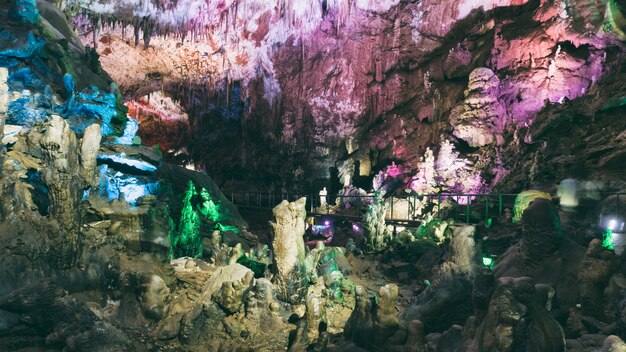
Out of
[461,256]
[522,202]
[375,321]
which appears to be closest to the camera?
[375,321]

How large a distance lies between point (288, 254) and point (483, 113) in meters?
14.4

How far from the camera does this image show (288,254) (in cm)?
846

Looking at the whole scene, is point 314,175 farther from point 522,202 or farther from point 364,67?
point 522,202

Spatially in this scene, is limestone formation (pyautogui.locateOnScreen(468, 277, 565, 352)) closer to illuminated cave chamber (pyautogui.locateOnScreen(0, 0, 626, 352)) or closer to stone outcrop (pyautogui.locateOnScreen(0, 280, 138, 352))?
illuminated cave chamber (pyautogui.locateOnScreen(0, 0, 626, 352))

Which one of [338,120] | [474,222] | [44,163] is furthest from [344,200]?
[44,163]

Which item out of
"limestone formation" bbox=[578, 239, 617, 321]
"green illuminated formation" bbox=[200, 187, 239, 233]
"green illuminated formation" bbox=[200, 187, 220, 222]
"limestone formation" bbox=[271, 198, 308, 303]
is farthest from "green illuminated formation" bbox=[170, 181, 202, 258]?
"limestone formation" bbox=[578, 239, 617, 321]

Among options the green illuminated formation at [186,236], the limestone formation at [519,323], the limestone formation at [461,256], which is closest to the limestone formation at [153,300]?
the green illuminated formation at [186,236]

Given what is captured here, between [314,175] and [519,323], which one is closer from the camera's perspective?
[519,323]

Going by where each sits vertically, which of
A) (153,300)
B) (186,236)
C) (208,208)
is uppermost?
(208,208)

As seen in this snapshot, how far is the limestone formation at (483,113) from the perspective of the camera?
1933cm

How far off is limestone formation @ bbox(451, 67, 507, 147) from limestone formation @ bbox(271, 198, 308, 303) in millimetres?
13551

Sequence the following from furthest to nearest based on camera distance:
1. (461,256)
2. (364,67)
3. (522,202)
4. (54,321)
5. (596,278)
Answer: (364,67) → (522,202) → (461,256) → (596,278) → (54,321)

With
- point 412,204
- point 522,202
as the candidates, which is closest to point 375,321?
point 522,202

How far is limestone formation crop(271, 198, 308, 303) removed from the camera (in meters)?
8.39
